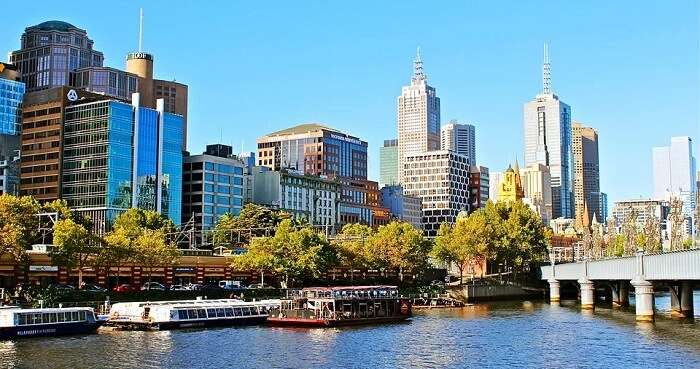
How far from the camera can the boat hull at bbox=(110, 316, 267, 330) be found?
10912cm

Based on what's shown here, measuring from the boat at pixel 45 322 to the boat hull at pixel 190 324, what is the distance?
423 cm

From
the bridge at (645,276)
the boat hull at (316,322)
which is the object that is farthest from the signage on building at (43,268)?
the bridge at (645,276)

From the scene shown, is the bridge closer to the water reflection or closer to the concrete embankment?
the water reflection

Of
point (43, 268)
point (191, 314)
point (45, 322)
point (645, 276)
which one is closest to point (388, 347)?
point (191, 314)

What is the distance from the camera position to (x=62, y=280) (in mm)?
154375

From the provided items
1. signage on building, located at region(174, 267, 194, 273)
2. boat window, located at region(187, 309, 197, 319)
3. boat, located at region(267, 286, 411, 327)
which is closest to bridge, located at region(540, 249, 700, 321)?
boat, located at region(267, 286, 411, 327)

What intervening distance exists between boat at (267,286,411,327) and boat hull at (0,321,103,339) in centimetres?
2440

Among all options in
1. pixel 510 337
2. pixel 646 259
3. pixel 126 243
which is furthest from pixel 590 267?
pixel 126 243

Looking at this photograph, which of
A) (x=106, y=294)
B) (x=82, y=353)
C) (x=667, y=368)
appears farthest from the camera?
(x=106, y=294)

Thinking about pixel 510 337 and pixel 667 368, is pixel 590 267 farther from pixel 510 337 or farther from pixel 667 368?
pixel 667 368

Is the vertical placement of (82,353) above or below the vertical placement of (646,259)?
below

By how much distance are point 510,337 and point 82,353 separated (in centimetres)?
4662

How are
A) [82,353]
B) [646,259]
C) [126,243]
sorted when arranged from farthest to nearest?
[126,243], [646,259], [82,353]

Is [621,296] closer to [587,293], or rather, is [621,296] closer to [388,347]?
[587,293]
